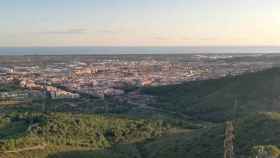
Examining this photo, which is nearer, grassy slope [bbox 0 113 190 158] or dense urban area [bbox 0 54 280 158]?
dense urban area [bbox 0 54 280 158]

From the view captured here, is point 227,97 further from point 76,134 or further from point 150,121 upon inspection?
point 76,134

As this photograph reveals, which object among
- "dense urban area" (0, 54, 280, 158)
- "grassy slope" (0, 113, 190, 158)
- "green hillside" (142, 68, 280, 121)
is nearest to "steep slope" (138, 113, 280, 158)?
"dense urban area" (0, 54, 280, 158)

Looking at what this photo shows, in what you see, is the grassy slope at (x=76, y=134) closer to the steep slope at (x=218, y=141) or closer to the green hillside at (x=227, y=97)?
the steep slope at (x=218, y=141)

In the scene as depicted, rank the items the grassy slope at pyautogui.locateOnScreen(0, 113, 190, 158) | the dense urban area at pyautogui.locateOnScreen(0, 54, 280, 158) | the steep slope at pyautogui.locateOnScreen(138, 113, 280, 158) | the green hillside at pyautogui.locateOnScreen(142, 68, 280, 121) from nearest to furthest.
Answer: the steep slope at pyautogui.locateOnScreen(138, 113, 280, 158) → the dense urban area at pyautogui.locateOnScreen(0, 54, 280, 158) → the grassy slope at pyautogui.locateOnScreen(0, 113, 190, 158) → the green hillside at pyautogui.locateOnScreen(142, 68, 280, 121)

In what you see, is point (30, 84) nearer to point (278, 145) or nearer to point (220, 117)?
point (220, 117)

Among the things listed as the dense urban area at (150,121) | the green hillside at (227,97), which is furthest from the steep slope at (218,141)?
the green hillside at (227,97)

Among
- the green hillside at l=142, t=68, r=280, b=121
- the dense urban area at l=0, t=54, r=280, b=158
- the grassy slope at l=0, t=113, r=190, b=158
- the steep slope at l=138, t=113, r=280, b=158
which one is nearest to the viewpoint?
A: the steep slope at l=138, t=113, r=280, b=158

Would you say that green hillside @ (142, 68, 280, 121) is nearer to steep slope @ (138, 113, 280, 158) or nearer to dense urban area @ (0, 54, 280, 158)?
dense urban area @ (0, 54, 280, 158)

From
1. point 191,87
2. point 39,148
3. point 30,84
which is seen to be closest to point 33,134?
point 39,148
